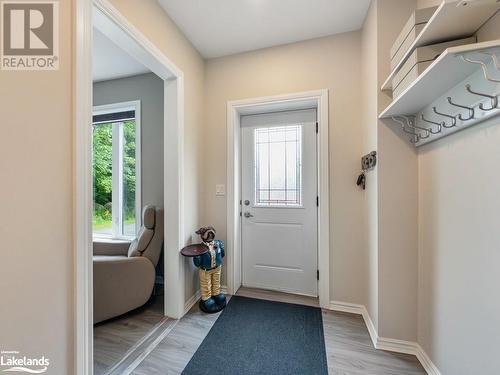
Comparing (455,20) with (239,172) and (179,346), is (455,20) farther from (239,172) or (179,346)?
(179,346)

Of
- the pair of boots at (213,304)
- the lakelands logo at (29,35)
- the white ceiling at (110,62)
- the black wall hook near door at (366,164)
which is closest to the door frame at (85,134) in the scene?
the lakelands logo at (29,35)

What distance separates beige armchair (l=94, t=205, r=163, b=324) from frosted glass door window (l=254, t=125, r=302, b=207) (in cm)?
117

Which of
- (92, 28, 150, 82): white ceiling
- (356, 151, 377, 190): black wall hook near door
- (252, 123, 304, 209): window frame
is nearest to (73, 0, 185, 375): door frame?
(92, 28, 150, 82): white ceiling

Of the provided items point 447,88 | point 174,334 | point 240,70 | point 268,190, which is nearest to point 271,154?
point 268,190

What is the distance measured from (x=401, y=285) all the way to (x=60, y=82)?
2.39 meters

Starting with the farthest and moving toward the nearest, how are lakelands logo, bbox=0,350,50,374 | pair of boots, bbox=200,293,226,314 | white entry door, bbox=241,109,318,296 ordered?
white entry door, bbox=241,109,318,296, pair of boots, bbox=200,293,226,314, lakelands logo, bbox=0,350,50,374

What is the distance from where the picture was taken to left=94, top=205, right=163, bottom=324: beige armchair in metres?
1.82

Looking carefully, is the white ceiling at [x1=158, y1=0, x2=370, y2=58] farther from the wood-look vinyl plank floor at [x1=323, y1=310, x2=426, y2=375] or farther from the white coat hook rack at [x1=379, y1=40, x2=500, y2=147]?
the wood-look vinyl plank floor at [x1=323, y1=310, x2=426, y2=375]

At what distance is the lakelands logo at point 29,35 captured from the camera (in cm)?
93

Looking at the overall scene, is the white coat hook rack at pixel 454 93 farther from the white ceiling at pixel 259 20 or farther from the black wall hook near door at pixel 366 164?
the white ceiling at pixel 259 20

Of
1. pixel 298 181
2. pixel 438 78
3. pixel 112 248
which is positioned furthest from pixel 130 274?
pixel 438 78

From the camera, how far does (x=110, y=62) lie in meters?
2.51

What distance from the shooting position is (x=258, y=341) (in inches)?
65.7

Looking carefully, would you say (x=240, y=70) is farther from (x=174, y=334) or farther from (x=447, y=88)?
(x=174, y=334)
